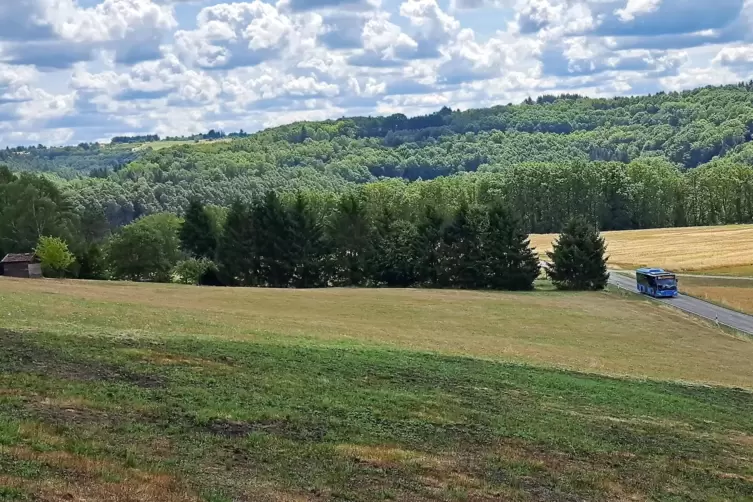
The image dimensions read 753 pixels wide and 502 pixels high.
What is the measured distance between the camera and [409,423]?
20250 mm

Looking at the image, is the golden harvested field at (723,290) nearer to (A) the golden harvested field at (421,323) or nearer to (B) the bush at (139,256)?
(A) the golden harvested field at (421,323)

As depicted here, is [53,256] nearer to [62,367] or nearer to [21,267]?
[21,267]

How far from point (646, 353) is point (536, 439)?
1025 inches

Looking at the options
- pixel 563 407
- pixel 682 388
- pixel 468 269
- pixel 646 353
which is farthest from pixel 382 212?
pixel 563 407

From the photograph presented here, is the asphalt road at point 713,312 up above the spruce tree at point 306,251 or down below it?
below

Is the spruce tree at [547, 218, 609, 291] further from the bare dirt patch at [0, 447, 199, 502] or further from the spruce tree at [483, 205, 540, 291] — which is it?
the bare dirt patch at [0, 447, 199, 502]

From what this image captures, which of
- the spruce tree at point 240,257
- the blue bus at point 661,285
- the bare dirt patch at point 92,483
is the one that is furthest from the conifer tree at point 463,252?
the bare dirt patch at point 92,483

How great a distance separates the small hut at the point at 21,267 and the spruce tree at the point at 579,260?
49570mm

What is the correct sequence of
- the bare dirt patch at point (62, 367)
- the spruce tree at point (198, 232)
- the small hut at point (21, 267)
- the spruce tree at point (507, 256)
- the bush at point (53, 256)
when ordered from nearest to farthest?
1. the bare dirt patch at point (62, 367)
2. the bush at point (53, 256)
3. the small hut at point (21, 267)
4. the spruce tree at point (507, 256)
5. the spruce tree at point (198, 232)

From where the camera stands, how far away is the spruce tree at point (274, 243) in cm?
9006

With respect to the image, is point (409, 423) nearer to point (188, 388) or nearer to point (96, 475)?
point (188, 388)

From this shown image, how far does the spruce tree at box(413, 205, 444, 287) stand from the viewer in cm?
8912

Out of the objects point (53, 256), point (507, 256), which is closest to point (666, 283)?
point (507, 256)

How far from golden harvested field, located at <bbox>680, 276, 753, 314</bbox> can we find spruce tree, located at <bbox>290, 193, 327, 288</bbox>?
36.3m
